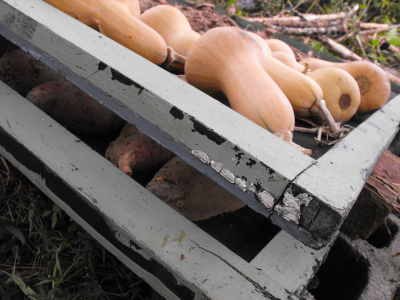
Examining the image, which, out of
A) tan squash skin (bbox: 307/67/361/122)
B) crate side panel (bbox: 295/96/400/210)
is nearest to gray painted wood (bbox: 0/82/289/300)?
crate side panel (bbox: 295/96/400/210)

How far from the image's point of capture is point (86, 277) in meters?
1.00

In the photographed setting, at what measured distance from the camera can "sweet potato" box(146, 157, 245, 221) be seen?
0.89 metres

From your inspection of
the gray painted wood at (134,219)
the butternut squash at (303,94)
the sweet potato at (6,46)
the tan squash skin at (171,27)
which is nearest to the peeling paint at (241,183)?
the gray painted wood at (134,219)

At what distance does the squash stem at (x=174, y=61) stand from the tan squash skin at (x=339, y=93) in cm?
55

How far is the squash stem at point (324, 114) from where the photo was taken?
3.19 ft

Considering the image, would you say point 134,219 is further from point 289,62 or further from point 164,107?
point 289,62

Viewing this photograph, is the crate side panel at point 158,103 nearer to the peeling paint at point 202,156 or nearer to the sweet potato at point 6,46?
the peeling paint at point 202,156

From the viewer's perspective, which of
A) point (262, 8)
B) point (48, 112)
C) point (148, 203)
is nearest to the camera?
point (148, 203)

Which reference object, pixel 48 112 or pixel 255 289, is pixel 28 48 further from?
pixel 255 289

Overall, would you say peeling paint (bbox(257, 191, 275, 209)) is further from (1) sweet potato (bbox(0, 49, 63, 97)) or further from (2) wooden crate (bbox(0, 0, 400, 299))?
(1) sweet potato (bbox(0, 49, 63, 97))

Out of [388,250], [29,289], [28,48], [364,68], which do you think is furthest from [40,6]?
[388,250]

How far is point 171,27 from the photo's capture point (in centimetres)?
126

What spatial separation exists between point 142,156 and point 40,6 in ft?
1.79

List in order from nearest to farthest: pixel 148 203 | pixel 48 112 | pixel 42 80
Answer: pixel 148 203, pixel 48 112, pixel 42 80
